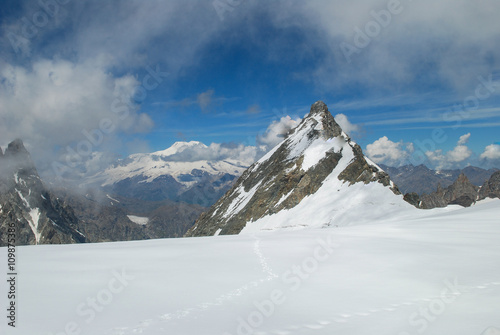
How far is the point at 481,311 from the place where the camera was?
7250mm

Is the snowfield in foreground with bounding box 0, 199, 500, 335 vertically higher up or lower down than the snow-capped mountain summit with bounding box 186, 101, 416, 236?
lower down

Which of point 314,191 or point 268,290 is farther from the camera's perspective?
point 314,191

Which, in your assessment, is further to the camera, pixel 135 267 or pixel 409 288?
pixel 135 267

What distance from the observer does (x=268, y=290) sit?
9398 mm

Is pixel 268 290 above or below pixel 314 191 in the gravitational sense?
below

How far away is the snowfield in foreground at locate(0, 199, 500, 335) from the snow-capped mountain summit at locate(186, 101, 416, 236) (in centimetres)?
3168

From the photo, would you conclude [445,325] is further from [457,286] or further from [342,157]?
[342,157]

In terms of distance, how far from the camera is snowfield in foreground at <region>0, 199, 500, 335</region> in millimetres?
6953

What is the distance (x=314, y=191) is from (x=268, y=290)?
5177 centimetres

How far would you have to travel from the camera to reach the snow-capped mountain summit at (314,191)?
47737 mm

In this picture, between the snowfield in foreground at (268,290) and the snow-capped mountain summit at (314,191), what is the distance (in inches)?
1247

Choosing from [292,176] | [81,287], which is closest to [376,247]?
[81,287]

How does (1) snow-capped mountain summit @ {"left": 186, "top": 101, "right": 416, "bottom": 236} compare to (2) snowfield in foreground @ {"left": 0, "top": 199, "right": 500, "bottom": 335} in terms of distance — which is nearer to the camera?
(2) snowfield in foreground @ {"left": 0, "top": 199, "right": 500, "bottom": 335}

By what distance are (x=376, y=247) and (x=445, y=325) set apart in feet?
24.4
